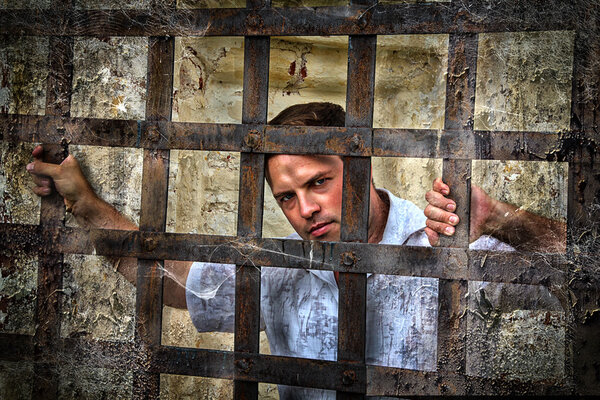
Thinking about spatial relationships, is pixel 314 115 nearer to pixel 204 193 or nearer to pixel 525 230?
pixel 204 193

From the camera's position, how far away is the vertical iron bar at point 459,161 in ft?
2.96

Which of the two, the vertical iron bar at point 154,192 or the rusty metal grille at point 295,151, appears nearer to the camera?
the rusty metal grille at point 295,151

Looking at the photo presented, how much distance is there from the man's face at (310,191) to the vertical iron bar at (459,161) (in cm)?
31

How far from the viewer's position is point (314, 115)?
4.66ft

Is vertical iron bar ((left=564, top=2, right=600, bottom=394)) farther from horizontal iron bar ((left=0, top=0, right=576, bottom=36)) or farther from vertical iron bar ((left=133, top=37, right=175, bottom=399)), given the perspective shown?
vertical iron bar ((left=133, top=37, right=175, bottom=399))

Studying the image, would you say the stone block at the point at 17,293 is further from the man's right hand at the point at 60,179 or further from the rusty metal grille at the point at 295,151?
the man's right hand at the point at 60,179

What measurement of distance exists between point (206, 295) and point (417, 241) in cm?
55

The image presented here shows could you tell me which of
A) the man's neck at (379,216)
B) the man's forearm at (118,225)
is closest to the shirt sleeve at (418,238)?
the man's neck at (379,216)

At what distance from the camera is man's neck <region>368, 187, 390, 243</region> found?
1.30 m

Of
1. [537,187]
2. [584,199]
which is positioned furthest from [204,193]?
[584,199]

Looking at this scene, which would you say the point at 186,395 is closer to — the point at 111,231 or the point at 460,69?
the point at 111,231

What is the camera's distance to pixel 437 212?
93 centimetres

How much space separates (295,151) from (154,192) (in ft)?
1.08

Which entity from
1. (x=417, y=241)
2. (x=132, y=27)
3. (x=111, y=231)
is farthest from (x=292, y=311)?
(x=132, y=27)
